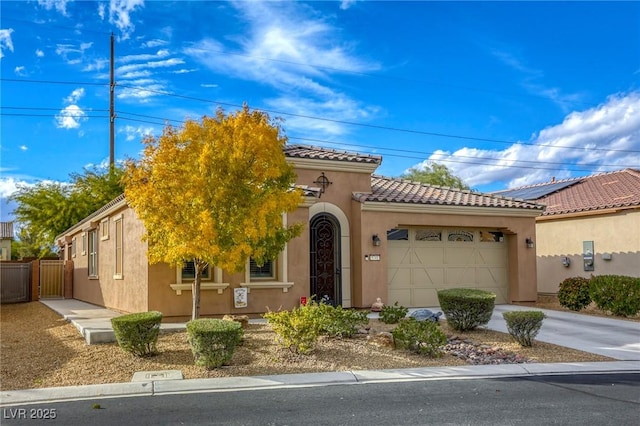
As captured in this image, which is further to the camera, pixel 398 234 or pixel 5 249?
pixel 5 249

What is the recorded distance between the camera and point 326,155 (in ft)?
53.3

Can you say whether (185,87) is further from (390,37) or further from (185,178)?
(185,178)

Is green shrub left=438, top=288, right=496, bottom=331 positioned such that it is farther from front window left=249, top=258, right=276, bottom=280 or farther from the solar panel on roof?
the solar panel on roof

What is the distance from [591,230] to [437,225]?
6.92 metres

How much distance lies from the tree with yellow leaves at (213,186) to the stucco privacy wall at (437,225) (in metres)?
5.95

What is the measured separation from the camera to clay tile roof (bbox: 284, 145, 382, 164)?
52.0 feet

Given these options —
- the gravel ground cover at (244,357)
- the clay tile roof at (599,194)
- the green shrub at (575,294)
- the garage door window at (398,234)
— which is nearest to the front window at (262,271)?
the gravel ground cover at (244,357)

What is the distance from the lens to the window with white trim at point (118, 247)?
15141mm

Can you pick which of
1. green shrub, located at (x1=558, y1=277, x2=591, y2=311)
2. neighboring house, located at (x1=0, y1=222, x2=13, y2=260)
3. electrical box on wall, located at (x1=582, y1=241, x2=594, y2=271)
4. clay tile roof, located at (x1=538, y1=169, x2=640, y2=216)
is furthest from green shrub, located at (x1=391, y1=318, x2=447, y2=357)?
neighboring house, located at (x1=0, y1=222, x2=13, y2=260)

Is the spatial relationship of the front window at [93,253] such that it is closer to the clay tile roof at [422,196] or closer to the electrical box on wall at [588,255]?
the clay tile roof at [422,196]

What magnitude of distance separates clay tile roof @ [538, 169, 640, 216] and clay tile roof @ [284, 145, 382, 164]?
8.99 m

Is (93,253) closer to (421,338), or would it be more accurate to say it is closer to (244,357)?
(244,357)

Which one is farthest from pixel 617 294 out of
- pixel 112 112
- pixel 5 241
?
pixel 5 241

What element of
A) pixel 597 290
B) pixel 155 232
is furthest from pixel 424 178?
pixel 155 232
